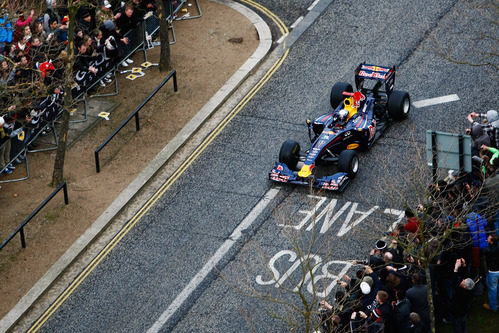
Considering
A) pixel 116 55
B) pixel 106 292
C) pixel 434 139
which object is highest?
pixel 434 139

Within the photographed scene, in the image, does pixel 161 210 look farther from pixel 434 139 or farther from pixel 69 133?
pixel 434 139

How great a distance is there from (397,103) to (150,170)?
6532mm

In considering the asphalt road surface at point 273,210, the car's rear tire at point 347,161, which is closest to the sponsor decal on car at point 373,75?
the asphalt road surface at point 273,210

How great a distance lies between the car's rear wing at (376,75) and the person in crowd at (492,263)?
22.9ft

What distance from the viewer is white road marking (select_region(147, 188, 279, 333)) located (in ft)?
68.0

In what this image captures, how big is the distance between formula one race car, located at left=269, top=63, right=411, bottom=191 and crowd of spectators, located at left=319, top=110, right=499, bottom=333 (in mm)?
3488

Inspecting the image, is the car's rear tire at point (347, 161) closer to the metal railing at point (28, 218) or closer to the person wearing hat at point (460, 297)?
the person wearing hat at point (460, 297)

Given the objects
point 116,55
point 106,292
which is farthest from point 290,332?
point 116,55

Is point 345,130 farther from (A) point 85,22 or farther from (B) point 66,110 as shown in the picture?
(A) point 85,22

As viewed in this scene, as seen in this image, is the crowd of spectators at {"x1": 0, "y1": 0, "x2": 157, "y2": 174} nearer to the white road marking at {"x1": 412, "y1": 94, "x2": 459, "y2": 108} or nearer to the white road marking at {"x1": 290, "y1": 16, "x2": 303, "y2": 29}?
the white road marking at {"x1": 290, "y1": 16, "x2": 303, "y2": 29}

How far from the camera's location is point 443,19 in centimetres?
3030

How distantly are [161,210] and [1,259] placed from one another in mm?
3891

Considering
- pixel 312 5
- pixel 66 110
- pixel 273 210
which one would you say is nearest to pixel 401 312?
pixel 273 210

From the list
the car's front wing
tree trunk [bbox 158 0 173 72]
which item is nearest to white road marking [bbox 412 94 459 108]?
the car's front wing
